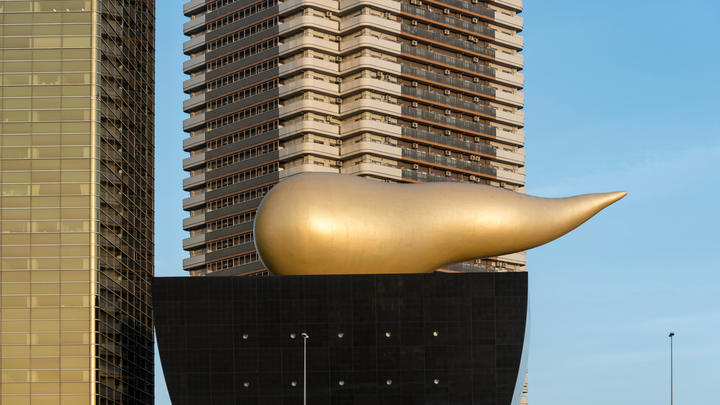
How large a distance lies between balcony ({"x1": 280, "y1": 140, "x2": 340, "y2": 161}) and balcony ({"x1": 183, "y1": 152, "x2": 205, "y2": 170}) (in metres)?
17.3

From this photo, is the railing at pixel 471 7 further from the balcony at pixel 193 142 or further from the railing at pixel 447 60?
the balcony at pixel 193 142

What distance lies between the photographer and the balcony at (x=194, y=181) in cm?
18138

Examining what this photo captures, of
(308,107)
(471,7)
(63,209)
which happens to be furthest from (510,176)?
(63,209)

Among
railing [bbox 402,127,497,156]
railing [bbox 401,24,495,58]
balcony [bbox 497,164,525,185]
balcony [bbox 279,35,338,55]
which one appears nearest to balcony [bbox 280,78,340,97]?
balcony [bbox 279,35,338,55]

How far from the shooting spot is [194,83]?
184 meters

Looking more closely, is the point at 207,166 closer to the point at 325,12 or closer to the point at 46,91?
the point at 325,12

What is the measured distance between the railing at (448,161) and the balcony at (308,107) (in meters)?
10.5

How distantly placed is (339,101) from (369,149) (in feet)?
26.9

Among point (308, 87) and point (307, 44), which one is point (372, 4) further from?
point (308, 87)

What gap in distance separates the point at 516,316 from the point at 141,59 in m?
61.5

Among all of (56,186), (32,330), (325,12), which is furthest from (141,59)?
(325,12)

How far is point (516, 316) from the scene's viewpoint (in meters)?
68.4

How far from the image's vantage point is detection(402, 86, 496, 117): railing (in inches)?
6810

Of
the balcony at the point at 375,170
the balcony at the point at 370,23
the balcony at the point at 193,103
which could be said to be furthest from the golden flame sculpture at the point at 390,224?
the balcony at the point at 193,103
